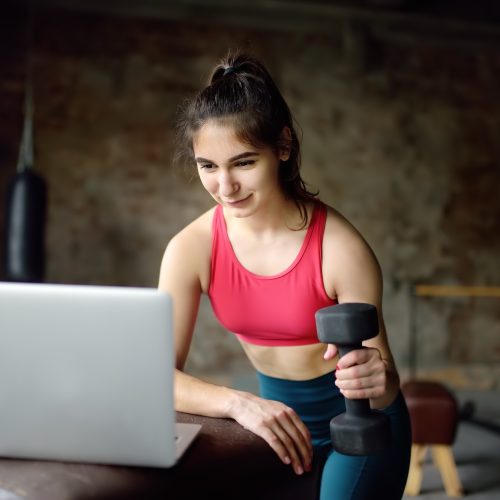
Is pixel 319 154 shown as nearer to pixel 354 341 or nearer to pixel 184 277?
pixel 184 277

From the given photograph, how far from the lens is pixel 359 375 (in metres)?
0.89

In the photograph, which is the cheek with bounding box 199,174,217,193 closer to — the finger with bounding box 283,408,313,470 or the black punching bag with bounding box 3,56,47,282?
the finger with bounding box 283,408,313,470

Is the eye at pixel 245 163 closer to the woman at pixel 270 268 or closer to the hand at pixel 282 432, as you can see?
the woman at pixel 270 268

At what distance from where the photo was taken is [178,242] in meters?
1.31

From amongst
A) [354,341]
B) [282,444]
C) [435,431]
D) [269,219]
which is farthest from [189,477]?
[435,431]

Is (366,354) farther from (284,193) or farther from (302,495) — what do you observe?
(284,193)

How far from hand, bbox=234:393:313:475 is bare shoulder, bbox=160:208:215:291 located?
39cm

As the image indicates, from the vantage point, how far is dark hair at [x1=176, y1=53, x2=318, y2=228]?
3.90 ft

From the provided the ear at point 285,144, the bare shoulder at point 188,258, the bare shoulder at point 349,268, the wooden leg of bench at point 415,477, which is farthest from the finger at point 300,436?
the wooden leg of bench at point 415,477

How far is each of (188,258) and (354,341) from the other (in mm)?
554

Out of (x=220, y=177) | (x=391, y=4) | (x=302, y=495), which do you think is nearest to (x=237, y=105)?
(x=220, y=177)

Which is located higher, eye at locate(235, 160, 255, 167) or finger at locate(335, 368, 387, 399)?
eye at locate(235, 160, 255, 167)

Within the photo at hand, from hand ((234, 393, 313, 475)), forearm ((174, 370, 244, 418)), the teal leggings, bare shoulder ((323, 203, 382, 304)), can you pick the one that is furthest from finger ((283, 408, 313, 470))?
bare shoulder ((323, 203, 382, 304))

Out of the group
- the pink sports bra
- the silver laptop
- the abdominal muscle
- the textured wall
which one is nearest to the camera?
the silver laptop
